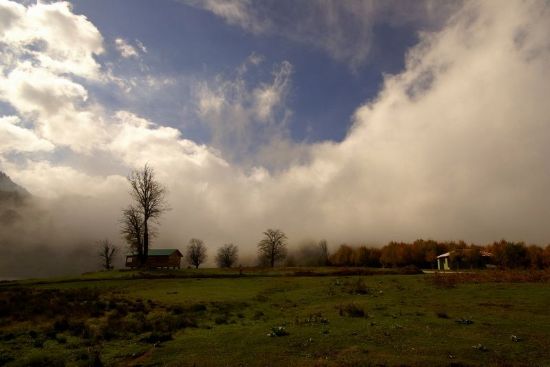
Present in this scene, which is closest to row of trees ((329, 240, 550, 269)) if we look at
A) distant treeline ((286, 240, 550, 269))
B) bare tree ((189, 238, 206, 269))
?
distant treeline ((286, 240, 550, 269))

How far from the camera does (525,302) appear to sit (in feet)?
96.9

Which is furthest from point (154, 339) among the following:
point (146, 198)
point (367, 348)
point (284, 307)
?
point (146, 198)

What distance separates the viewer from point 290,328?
2192 centimetres

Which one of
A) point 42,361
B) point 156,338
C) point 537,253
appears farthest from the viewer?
point 537,253

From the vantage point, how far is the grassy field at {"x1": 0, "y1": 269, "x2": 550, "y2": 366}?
16.6 meters

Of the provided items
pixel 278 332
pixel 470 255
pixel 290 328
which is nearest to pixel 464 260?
pixel 470 255

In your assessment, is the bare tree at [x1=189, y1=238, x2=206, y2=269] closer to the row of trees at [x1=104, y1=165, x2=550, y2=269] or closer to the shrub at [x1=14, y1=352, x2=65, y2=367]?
the row of trees at [x1=104, y1=165, x2=550, y2=269]

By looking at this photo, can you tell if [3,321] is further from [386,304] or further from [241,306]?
[386,304]

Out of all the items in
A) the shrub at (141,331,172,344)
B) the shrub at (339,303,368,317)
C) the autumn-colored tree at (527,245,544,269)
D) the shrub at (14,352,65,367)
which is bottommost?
the autumn-colored tree at (527,245,544,269)

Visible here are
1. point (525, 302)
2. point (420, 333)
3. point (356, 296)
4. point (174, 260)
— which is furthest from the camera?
point (174, 260)

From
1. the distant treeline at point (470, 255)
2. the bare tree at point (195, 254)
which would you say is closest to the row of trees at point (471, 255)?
the distant treeline at point (470, 255)

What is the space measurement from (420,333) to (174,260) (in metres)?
120

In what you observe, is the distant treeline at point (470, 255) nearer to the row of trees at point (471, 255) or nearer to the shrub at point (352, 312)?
the row of trees at point (471, 255)

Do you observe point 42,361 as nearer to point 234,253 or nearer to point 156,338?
point 156,338
